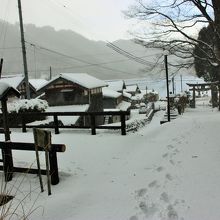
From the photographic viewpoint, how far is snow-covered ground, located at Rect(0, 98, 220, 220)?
5000 mm

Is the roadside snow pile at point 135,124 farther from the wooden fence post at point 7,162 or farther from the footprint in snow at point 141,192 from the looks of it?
the footprint in snow at point 141,192

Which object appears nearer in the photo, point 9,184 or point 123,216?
point 123,216

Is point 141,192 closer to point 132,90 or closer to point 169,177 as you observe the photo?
point 169,177

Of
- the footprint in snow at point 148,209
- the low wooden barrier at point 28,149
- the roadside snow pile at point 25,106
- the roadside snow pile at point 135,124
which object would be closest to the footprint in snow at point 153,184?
the footprint in snow at point 148,209

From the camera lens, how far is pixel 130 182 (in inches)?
251

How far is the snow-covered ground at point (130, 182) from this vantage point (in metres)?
5.00

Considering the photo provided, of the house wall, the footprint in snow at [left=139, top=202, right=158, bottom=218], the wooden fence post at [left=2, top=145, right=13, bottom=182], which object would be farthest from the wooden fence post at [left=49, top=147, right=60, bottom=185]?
the house wall

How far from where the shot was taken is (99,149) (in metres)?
9.45

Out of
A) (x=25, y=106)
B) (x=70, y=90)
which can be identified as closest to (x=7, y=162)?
(x=25, y=106)

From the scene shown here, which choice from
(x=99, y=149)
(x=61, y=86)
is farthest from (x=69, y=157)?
(x=61, y=86)

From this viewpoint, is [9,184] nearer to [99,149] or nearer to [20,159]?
[20,159]

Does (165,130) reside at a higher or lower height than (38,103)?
lower

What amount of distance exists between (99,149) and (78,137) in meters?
1.85

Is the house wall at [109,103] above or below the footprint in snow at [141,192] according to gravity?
above
